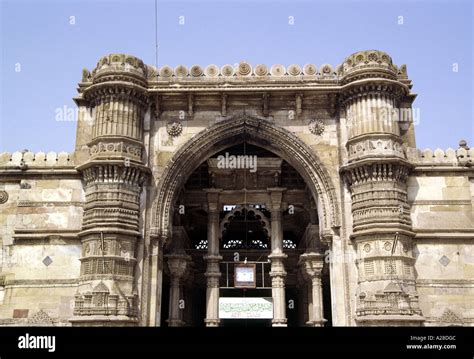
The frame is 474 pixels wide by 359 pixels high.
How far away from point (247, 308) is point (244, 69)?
9036mm

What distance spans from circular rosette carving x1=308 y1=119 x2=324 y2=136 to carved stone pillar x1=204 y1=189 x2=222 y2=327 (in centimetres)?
541

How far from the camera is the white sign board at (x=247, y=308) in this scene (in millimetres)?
21516

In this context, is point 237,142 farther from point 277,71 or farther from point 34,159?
point 34,159

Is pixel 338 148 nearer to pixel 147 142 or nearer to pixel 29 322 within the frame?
pixel 147 142

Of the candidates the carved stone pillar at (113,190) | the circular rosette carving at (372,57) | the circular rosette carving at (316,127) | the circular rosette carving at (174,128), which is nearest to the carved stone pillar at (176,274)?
the carved stone pillar at (113,190)

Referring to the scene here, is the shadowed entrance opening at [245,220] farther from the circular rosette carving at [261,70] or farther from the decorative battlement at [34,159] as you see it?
the decorative battlement at [34,159]

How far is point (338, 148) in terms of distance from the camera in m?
20.2

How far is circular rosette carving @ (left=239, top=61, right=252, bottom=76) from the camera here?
20.7m

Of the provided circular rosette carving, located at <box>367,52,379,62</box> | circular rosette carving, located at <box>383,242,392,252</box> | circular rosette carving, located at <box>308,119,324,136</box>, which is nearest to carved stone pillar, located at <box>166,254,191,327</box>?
circular rosette carving, located at <box>308,119,324,136</box>

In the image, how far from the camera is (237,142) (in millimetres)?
21141

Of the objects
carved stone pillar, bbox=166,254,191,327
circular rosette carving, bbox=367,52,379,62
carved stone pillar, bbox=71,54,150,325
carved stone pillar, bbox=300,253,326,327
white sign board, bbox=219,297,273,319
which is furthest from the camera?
carved stone pillar, bbox=166,254,191,327

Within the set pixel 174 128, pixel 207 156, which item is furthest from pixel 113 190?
pixel 207 156

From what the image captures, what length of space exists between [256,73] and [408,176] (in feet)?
21.5

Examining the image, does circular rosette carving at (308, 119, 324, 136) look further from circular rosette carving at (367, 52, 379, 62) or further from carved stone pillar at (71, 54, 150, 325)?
carved stone pillar at (71, 54, 150, 325)
